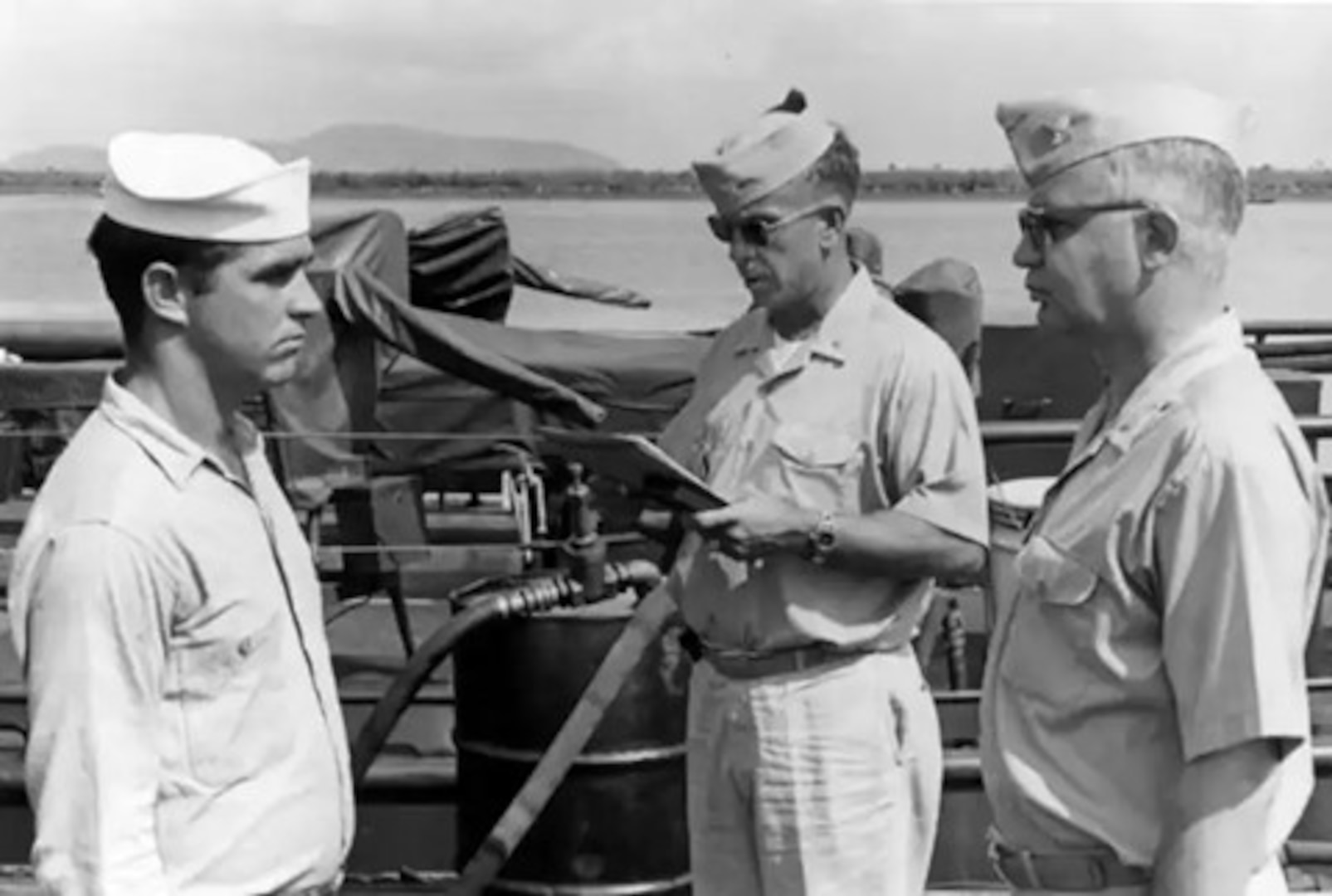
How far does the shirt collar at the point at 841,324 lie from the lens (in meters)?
3.22

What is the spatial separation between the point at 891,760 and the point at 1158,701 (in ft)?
3.91

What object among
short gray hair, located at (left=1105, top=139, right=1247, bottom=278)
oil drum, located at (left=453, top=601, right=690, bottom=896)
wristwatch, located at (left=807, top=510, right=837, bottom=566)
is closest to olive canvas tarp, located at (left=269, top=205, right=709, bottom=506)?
oil drum, located at (left=453, top=601, right=690, bottom=896)

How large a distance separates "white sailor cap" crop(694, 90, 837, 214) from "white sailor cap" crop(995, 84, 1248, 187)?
1.09 metres

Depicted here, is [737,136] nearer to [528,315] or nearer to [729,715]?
[729,715]

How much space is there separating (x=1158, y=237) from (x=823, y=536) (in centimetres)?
115

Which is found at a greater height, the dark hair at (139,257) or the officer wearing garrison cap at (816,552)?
the dark hair at (139,257)

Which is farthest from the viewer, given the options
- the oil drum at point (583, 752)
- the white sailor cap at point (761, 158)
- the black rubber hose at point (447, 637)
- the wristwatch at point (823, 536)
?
A: the oil drum at point (583, 752)

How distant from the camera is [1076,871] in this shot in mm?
2039

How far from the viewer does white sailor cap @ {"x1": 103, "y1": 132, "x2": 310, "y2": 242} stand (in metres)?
2.02

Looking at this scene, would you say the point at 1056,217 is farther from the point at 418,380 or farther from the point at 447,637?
the point at 418,380

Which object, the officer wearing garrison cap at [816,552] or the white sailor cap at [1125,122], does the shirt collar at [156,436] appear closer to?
the white sailor cap at [1125,122]

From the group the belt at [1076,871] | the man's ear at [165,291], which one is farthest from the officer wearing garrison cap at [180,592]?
the belt at [1076,871]

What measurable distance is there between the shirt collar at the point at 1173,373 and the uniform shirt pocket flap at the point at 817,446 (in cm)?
114

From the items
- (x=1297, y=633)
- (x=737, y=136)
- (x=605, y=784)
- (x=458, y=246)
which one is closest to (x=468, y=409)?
(x=458, y=246)
